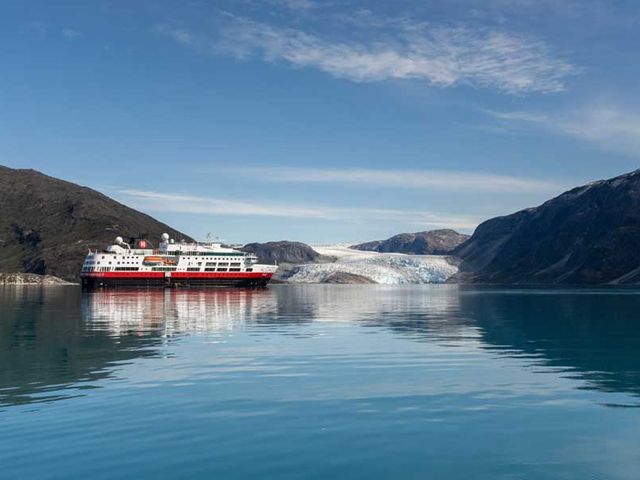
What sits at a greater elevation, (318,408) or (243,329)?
(243,329)

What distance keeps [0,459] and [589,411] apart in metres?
20.4

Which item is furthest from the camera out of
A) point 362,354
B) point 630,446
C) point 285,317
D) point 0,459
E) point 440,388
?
point 285,317

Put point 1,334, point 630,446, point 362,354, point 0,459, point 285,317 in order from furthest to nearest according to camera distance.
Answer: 1. point 285,317
2. point 1,334
3. point 362,354
4. point 630,446
5. point 0,459

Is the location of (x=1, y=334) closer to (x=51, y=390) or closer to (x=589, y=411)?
(x=51, y=390)

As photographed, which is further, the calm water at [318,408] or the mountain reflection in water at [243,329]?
the mountain reflection in water at [243,329]

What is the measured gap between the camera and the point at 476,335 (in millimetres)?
58062

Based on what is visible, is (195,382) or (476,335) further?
(476,335)

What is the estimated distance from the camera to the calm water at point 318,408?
736 inches

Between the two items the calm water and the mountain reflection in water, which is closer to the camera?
the calm water

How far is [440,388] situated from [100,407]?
14733 millimetres

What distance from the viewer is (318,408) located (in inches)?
1022

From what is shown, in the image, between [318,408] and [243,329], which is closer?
[318,408]

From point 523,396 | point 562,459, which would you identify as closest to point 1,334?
point 523,396

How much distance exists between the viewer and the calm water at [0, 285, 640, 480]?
736 inches
